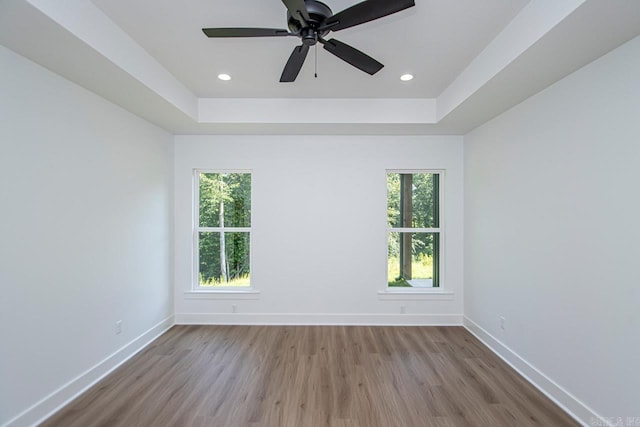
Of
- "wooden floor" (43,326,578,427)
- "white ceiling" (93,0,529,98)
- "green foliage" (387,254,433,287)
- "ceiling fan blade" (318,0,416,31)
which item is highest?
"white ceiling" (93,0,529,98)

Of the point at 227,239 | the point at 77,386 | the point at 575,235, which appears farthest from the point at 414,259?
the point at 77,386

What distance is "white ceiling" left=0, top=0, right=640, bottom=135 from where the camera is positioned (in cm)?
164

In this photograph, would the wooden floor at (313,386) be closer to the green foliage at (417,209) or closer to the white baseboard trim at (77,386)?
the white baseboard trim at (77,386)

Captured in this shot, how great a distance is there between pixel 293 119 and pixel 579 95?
8.33ft

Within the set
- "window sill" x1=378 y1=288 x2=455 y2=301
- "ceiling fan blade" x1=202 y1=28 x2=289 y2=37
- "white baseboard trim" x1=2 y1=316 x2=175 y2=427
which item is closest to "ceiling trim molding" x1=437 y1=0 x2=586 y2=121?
"ceiling fan blade" x1=202 y1=28 x2=289 y2=37

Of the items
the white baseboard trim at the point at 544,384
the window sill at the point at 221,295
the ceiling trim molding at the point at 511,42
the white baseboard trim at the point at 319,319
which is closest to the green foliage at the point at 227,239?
the window sill at the point at 221,295

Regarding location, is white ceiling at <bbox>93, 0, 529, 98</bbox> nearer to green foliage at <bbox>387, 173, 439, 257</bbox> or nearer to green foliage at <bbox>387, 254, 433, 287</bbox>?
green foliage at <bbox>387, 173, 439, 257</bbox>

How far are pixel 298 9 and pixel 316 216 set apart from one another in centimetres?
A: 263

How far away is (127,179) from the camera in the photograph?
9.45 feet

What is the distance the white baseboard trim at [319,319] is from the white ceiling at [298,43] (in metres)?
2.81

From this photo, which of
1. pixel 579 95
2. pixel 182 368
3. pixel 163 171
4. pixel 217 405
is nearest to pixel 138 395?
pixel 182 368

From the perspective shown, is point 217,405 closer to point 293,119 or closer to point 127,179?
point 127,179

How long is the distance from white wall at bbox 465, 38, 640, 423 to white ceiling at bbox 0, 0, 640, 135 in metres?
0.26

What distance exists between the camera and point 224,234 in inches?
154
